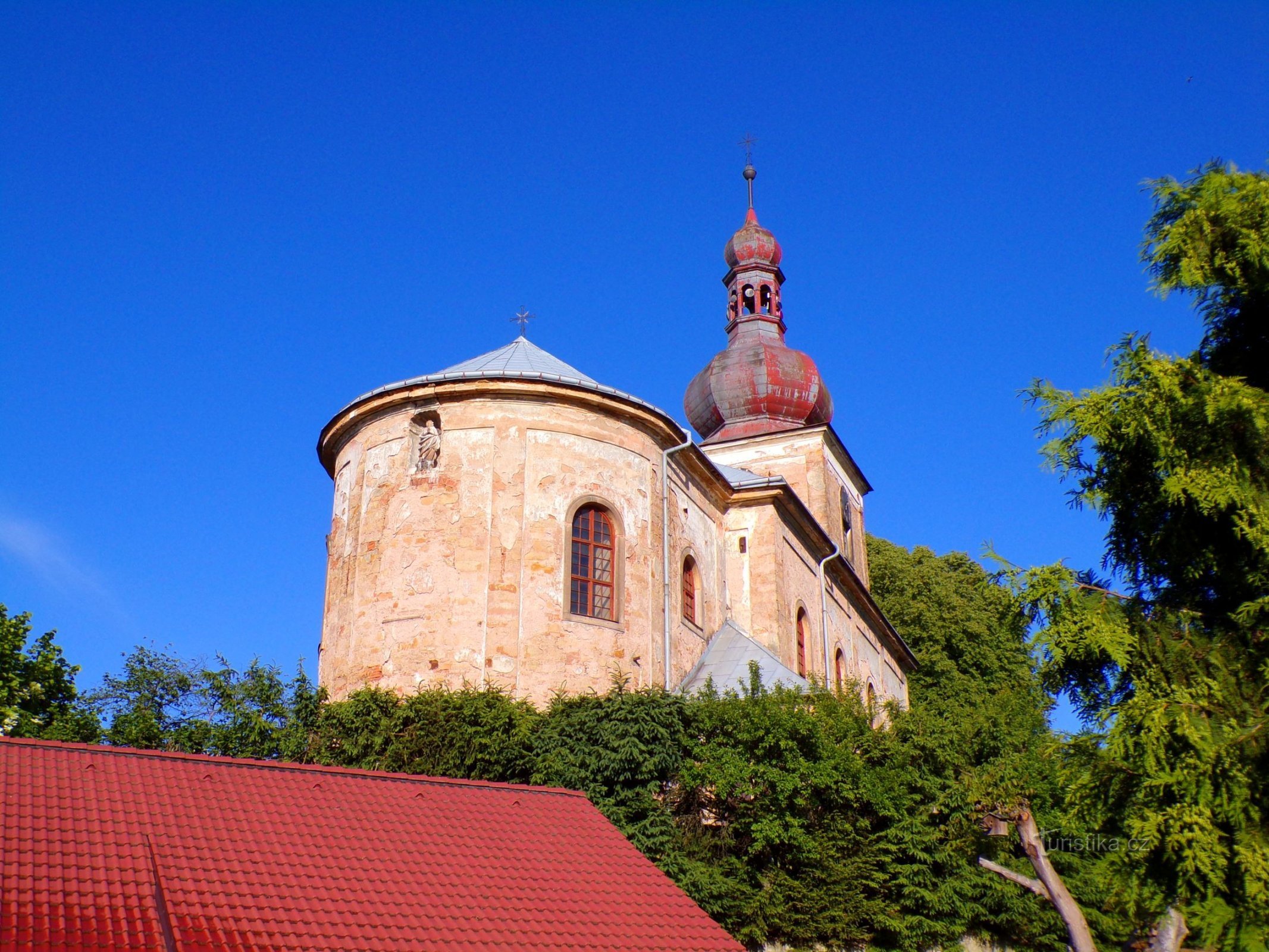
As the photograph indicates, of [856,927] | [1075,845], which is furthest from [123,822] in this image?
[1075,845]

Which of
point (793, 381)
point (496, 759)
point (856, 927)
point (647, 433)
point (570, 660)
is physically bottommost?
point (856, 927)

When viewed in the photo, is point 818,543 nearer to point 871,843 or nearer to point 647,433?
point 647,433

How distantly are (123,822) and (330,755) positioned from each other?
705 cm

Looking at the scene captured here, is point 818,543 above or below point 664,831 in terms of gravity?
above

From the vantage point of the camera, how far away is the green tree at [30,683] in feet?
64.4

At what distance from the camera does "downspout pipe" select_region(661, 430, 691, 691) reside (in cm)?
1925

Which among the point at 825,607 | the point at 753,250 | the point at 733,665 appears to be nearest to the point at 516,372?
the point at 733,665

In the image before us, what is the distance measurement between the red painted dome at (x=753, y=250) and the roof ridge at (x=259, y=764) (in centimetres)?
2523

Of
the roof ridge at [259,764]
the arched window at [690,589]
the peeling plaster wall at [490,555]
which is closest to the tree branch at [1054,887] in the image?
the roof ridge at [259,764]

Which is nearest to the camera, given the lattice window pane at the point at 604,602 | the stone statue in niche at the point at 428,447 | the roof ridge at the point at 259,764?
the roof ridge at the point at 259,764

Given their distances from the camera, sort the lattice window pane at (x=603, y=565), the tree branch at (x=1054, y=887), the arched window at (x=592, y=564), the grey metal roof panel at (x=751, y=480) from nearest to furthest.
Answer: the tree branch at (x=1054, y=887)
the arched window at (x=592, y=564)
the lattice window pane at (x=603, y=565)
the grey metal roof panel at (x=751, y=480)

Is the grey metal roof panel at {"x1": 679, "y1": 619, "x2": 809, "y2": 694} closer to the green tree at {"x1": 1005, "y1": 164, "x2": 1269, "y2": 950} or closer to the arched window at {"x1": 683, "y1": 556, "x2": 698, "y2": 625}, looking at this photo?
the arched window at {"x1": 683, "y1": 556, "x2": 698, "y2": 625}

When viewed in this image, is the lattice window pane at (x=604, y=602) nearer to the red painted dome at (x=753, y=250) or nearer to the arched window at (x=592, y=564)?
the arched window at (x=592, y=564)

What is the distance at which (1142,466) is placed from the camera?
11016 mm
